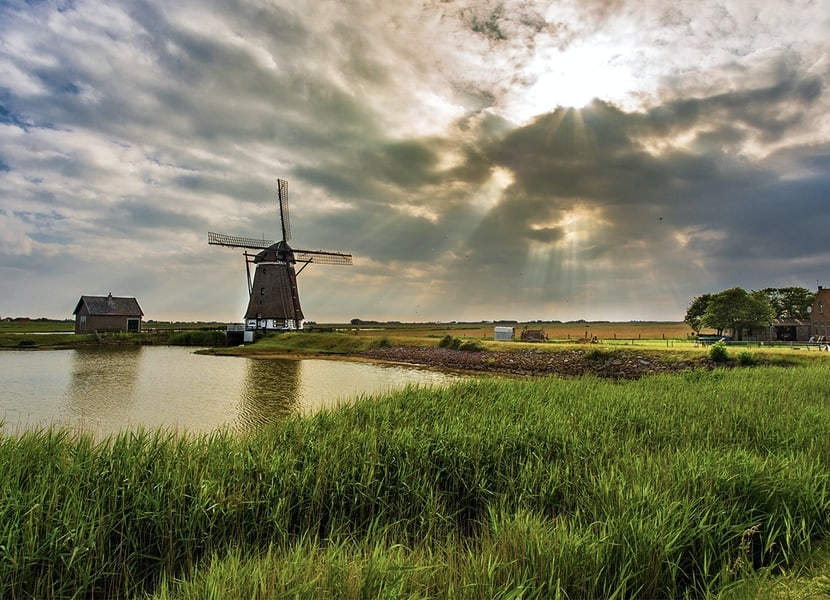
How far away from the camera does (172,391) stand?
73.7 feet

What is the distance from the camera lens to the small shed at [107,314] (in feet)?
214

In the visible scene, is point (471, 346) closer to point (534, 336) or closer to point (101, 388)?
point (534, 336)

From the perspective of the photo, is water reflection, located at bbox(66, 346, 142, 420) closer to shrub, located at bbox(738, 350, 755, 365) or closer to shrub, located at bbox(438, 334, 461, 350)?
shrub, located at bbox(438, 334, 461, 350)

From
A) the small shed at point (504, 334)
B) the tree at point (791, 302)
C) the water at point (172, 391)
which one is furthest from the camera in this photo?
the tree at point (791, 302)

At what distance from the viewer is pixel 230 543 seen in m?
5.05

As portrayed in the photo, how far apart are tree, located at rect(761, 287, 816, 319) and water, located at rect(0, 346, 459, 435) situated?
2440 inches

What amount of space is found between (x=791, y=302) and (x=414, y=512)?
81931 mm

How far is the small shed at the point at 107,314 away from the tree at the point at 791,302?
99.9 m

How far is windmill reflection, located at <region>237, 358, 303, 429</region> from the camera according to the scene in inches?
630

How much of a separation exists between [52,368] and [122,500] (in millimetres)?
35653

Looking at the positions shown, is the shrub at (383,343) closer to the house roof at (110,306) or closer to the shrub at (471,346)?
the shrub at (471,346)

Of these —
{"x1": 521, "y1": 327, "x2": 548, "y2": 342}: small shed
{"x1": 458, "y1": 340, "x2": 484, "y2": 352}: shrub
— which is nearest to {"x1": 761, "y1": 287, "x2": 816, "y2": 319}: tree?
{"x1": 521, "y1": 327, "x2": 548, "y2": 342}: small shed

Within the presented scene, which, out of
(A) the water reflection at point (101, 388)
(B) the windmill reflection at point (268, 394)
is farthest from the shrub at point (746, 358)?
(A) the water reflection at point (101, 388)

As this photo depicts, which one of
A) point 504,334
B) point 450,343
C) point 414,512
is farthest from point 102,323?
point 414,512
